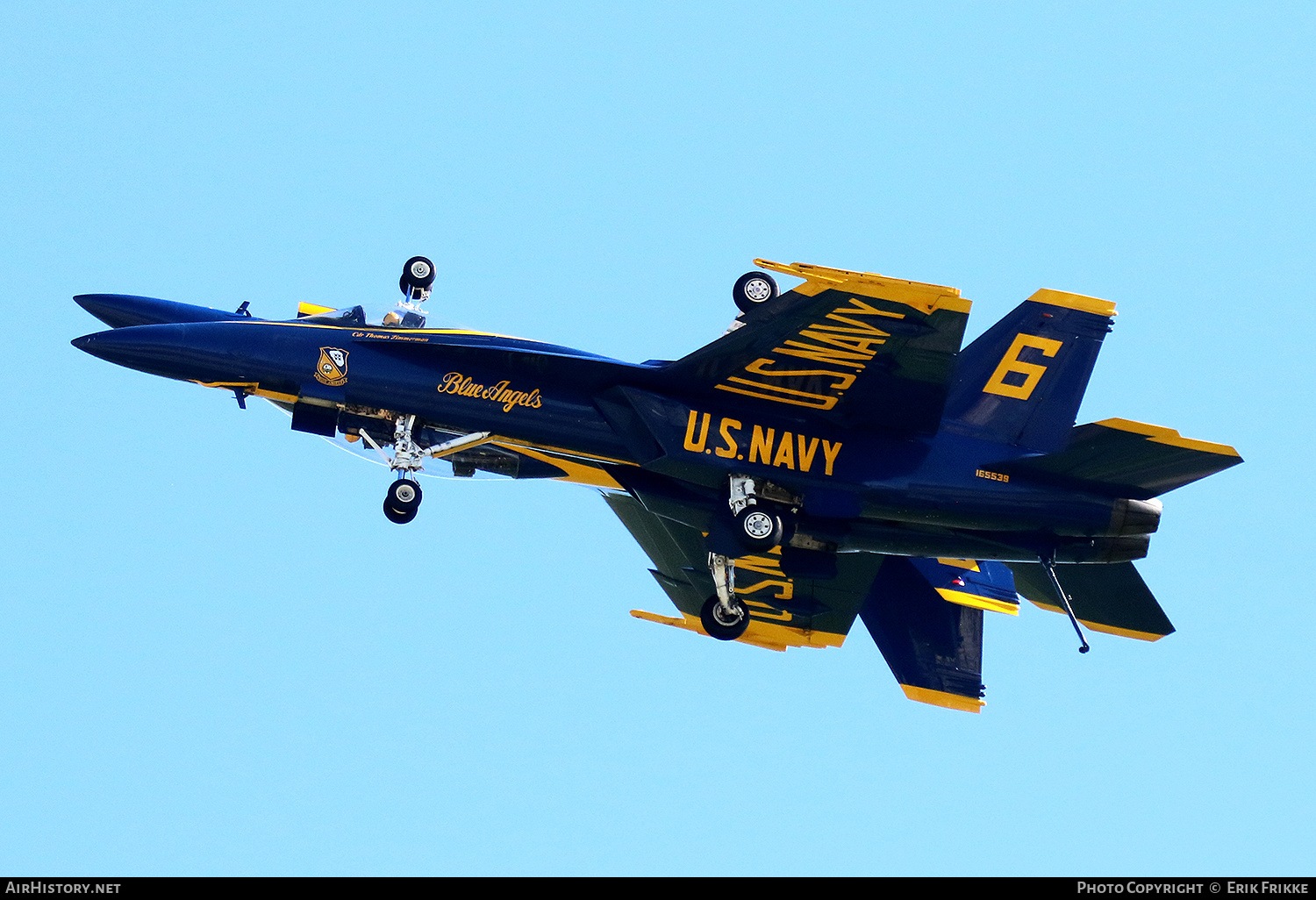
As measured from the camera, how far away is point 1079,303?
26.5 metres

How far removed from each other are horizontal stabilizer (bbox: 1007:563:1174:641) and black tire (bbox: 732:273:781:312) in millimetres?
Answer: 6941

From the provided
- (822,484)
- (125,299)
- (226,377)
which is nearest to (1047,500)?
(822,484)

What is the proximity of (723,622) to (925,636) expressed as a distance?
194 inches

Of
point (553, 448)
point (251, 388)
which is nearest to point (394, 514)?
point (553, 448)

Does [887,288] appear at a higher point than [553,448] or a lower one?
higher

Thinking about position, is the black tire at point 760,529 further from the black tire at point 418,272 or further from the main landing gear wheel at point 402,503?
the black tire at point 418,272

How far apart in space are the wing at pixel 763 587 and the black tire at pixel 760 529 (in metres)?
4.35

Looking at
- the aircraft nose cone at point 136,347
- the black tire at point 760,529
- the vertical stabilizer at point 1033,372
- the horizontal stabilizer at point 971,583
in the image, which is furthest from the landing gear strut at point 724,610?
the aircraft nose cone at point 136,347

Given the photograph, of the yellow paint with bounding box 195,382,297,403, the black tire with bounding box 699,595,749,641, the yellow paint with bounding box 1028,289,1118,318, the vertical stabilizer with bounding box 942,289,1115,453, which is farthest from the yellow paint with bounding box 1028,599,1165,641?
the yellow paint with bounding box 195,382,297,403

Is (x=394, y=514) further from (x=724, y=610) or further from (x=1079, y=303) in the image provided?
(x=1079, y=303)

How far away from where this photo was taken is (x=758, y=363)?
24.7 m

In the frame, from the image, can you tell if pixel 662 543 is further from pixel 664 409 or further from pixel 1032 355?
pixel 1032 355

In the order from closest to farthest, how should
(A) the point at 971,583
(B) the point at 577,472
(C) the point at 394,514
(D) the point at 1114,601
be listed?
1. (C) the point at 394,514
2. (B) the point at 577,472
3. (D) the point at 1114,601
4. (A) the point at 971,583

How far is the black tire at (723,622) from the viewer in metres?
26.4
